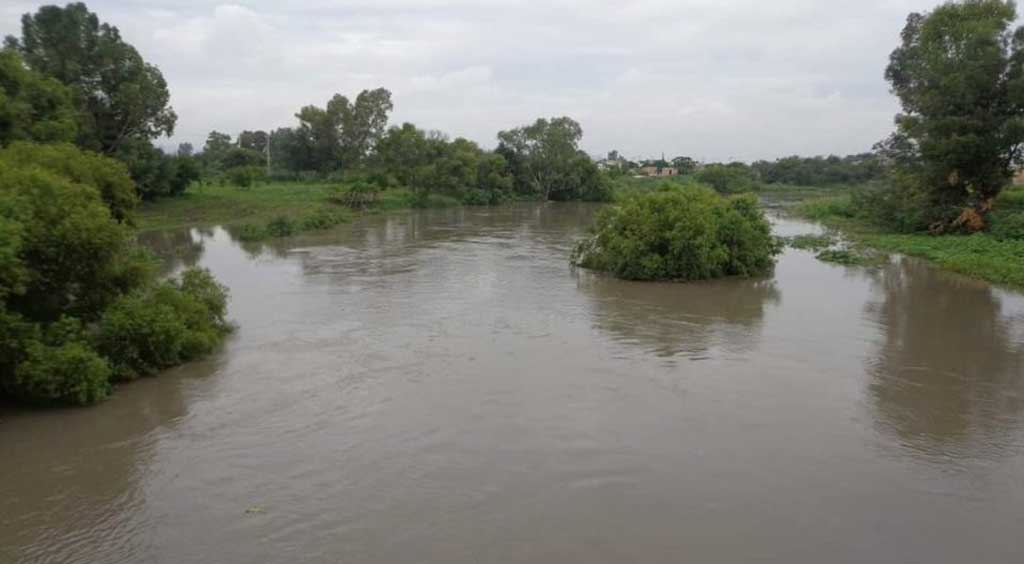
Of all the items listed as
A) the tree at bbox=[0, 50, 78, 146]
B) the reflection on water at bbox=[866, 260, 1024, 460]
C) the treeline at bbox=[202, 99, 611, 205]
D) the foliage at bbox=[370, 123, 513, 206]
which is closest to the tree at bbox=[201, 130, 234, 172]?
the treeline at bbox=[202, 99, 611, 205]

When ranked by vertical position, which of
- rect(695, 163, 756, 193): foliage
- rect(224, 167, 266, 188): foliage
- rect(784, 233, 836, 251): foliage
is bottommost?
rect(784, 233, 836, 251): foliage

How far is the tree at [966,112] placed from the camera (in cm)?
2628

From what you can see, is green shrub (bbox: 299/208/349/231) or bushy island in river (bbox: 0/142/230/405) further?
green shrub (bbox: 299/208/349/231)

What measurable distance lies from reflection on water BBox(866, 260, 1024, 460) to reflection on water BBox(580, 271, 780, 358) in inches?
100

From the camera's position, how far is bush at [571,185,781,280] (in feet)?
65.1

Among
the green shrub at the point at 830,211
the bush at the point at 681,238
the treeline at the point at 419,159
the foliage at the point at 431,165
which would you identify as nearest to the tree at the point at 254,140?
the treeline at the point at 419,159

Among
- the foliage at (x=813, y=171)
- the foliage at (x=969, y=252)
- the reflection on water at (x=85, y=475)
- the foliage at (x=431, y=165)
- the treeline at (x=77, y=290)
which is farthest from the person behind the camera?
the foliage at (x=813, y=171)

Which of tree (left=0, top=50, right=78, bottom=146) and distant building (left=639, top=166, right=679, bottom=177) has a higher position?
distant building (left=639, top=166, right=679, bottom=177)

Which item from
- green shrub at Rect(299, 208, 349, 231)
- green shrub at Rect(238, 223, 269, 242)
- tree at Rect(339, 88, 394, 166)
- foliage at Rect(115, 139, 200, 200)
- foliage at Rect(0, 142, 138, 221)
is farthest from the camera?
tree at Rect(339, 88, 394, 166)

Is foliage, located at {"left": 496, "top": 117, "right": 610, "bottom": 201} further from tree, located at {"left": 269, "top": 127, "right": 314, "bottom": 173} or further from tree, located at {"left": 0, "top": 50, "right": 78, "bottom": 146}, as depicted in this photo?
tree, located at {"left": 0, "top": 50, "right": 78, "bottom": 146}

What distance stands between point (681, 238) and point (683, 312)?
391cm

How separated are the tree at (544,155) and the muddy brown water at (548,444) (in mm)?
46093

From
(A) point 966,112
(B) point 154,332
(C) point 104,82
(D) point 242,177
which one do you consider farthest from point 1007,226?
(D) point 242,177

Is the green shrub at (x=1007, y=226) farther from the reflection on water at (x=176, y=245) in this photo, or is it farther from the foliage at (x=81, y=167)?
the reflection on water at (x=176, y=245)
